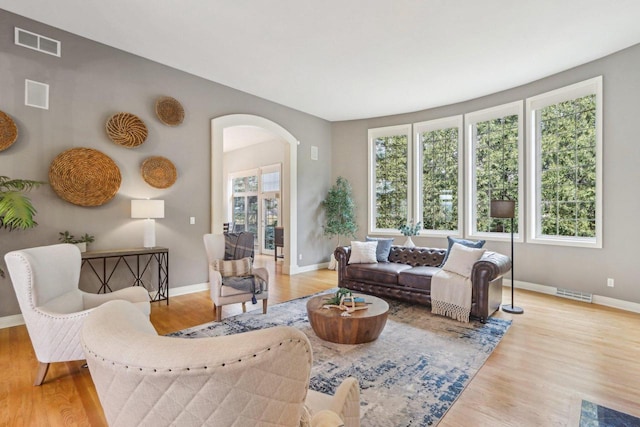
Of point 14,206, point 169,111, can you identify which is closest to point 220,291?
point 14,206

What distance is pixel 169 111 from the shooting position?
465cm

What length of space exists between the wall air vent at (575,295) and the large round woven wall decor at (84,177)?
659cm

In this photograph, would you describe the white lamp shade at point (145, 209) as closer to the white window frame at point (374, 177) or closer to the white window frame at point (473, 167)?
the white window frame at point (374, 177)

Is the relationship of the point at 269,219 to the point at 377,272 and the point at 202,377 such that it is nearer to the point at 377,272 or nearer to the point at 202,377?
the point at 377,272

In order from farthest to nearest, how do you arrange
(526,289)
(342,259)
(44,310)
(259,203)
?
(259,203), (526,289), (342,259), (44,310)

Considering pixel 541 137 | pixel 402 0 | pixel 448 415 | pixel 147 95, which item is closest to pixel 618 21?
pixel 541 137

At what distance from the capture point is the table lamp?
13.5ft

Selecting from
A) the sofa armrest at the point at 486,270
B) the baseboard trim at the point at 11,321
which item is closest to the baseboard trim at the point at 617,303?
the sofa armrest at the point at 486,270

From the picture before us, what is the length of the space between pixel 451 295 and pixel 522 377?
4.43 ft

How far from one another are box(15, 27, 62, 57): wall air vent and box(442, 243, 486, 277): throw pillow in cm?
547

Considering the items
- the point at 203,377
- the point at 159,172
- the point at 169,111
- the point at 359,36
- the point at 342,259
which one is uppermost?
the point at 359,36

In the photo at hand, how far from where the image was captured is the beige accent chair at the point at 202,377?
610 mm

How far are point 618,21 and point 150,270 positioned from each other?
21.6ft

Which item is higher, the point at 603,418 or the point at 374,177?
the point at 374,177
